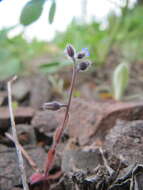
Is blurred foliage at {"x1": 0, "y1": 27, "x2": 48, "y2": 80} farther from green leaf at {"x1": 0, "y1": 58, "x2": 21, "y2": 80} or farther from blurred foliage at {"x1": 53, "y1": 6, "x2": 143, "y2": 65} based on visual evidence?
blurred foliage at {"x1": 53, "y1": 6, "x2": 143, "y2": 65}

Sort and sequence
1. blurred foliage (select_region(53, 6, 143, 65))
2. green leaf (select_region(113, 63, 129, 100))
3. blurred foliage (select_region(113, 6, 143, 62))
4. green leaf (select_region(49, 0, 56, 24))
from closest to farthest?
green leaf (select_region(49, 0, 56, 24)) < green leaf (select_region(113, 63, 129, 100)) < blurred foliage (select_region(53, 6, 143, 65)) < blurred foliage (select_region(113, 6, 143, 62))

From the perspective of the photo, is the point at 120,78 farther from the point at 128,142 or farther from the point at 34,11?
the point at 128,142

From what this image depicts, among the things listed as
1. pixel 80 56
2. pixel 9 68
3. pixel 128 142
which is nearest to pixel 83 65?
pixel 80 56

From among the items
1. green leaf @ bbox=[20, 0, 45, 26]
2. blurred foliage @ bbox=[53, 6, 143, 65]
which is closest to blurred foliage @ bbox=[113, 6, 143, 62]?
blurred foliage @ bbox=[53, 6, 143, 65]

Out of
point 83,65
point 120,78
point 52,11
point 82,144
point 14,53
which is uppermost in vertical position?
point 52,11

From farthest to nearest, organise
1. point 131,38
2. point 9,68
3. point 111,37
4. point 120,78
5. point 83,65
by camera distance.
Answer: point 131,38, point 111,37, point 9,68, point 120,78, point 83,65

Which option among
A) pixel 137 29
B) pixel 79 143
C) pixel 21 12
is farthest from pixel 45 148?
pixel 137 29

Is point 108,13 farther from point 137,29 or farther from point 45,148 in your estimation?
point 45,148
